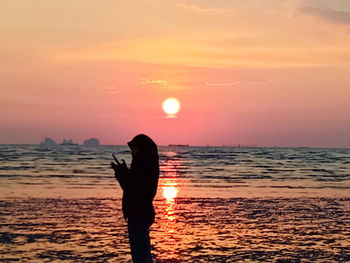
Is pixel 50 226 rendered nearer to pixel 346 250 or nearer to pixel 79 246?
pixel 79 246

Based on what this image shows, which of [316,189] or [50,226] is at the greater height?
[316,189]

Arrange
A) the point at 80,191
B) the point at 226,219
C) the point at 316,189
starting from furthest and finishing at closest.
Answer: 1. the point at 316,189
2. the point at 80,191
3. the point at 226,219

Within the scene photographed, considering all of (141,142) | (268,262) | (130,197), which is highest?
(141,142)

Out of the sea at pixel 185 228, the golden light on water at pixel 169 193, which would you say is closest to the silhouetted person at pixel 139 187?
the sea at pixel 185 228

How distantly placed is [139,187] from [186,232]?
6.66 metres

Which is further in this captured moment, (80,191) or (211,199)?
(80,191)

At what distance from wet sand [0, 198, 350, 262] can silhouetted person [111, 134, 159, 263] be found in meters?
3.30

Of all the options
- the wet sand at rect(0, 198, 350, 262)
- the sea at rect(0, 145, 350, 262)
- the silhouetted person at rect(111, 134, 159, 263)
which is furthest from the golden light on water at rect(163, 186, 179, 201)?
the silhouetted person at rect(111, 134, 159, 263)

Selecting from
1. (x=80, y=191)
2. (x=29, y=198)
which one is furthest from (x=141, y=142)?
(x=80, y=191)

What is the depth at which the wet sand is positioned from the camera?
11328 millimetres

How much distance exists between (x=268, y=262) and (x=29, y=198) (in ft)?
Answer: 43.4

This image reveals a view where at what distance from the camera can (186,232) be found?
Answer: 13953 mm

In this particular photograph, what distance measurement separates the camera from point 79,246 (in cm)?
1200

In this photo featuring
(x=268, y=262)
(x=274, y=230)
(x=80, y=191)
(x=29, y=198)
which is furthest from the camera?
(x=80, y=191)
